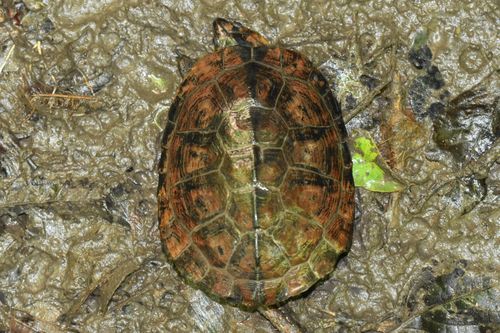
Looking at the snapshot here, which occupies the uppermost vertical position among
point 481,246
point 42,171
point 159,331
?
point 42,171

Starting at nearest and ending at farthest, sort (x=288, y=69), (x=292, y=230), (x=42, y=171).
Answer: (x=292, y=230) < (x=288, y=69) < (x=42, y=171)

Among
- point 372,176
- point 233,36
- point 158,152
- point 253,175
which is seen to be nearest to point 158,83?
point 158,152

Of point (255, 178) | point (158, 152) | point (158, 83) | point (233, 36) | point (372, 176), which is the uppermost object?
point (233, 36)

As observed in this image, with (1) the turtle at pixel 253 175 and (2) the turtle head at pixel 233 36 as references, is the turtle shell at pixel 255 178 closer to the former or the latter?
(1) the turtle at pixel 253 175

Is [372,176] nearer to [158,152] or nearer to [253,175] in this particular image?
[253,175]

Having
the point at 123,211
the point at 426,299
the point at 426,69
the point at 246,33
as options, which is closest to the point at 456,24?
the point at 426,69

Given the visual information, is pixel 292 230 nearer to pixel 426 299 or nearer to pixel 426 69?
pixel 426 299
